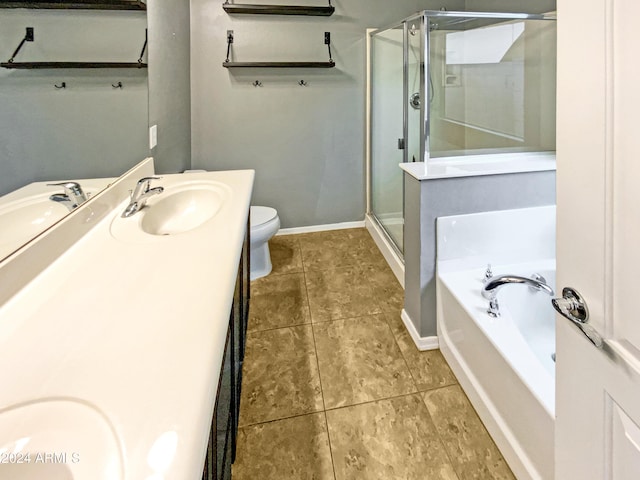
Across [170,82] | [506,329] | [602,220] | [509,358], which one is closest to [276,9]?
[170,82]

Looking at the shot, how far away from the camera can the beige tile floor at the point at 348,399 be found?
138 cm

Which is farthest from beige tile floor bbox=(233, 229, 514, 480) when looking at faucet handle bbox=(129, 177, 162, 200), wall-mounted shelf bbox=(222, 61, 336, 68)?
wall-mounted shelf bbox=(222, 61, 336, 68)

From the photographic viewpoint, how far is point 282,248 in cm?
333

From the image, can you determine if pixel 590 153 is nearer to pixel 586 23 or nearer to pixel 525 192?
pixel 586 23

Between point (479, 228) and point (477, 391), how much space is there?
75 cm

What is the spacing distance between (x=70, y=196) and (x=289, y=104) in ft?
7.93

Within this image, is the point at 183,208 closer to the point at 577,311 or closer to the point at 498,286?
the point at 498,286

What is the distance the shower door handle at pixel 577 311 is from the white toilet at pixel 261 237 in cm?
211

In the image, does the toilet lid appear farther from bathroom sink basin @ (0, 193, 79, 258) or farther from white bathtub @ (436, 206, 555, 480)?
bathroom sink basin @ (0, 193, 79, 258)

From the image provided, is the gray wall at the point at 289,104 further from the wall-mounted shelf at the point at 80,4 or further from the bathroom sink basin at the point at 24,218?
the bathroom sink basin at the point at 24,218

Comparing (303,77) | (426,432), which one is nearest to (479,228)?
(426,432)

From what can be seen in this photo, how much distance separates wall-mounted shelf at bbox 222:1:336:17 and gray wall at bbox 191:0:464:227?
57 millimetres

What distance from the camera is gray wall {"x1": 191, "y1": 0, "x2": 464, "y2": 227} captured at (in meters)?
3.12

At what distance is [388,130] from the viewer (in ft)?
10.2
